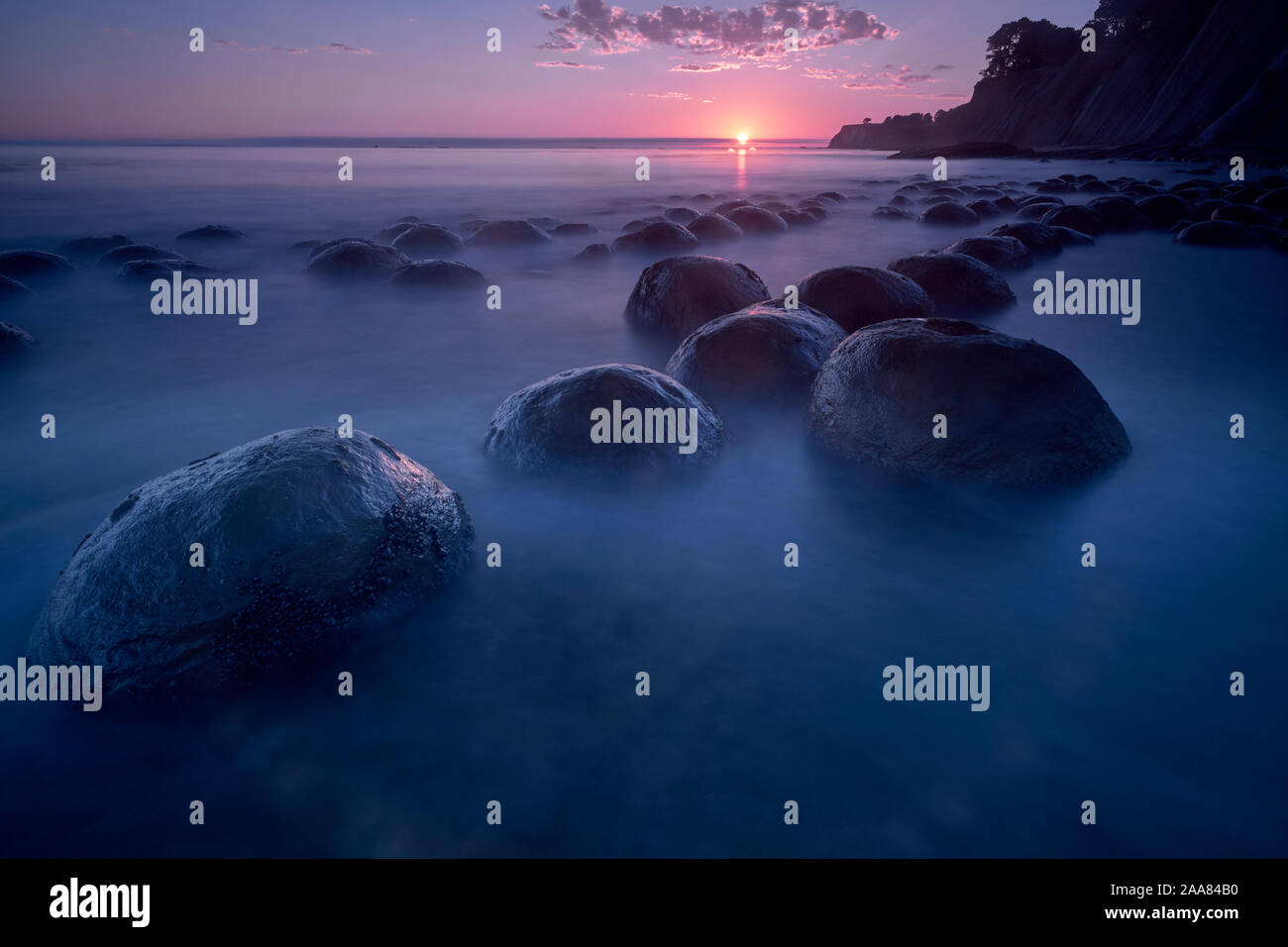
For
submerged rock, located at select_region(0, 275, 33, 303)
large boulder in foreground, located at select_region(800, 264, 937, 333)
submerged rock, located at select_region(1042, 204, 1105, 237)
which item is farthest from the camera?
submerged rock, located at select_region(1042, 204, 1105, 237)

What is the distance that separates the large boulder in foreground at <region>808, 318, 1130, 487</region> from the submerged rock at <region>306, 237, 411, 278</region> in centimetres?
941

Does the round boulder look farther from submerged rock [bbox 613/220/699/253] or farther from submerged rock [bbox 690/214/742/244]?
submerged rock [bbox 613/220/699/253]

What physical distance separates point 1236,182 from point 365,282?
2680cm

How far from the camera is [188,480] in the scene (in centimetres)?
302

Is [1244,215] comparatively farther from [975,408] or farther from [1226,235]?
[975,408]

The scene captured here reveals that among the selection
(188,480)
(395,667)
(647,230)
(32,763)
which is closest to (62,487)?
(188,480)

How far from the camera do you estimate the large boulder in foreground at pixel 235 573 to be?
271 cm

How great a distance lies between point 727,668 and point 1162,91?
58943mm

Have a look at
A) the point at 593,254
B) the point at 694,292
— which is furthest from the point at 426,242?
the point at 694,292

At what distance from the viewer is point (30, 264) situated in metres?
11.3

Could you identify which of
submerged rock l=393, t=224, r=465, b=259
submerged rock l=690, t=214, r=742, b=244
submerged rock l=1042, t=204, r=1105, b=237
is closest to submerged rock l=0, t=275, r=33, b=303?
submerged rock l=393, t=224, r=465, b=259

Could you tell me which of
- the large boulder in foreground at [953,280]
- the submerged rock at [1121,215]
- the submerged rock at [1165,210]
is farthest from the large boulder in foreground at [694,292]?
the submerged rock at [1165,210]

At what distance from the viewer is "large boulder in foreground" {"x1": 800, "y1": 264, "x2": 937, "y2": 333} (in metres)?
7.00

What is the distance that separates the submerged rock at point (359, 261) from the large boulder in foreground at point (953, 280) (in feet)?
26.0
